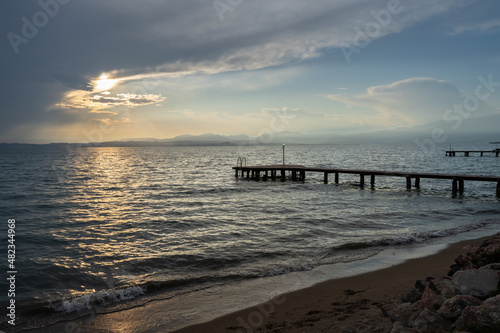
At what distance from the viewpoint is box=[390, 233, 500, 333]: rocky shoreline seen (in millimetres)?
4207

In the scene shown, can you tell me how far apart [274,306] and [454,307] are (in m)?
3.88

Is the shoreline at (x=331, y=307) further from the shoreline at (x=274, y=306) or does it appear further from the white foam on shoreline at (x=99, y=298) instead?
the white foam on shoreline at (x=99, y=298)

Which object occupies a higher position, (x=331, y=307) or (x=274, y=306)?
(x=331, y=307)

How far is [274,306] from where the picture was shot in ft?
24.9

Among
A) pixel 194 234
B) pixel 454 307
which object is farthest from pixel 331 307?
pixel 194 234

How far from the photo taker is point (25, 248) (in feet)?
45.0

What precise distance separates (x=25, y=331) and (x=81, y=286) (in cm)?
266

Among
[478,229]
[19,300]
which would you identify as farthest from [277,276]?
[478,229]

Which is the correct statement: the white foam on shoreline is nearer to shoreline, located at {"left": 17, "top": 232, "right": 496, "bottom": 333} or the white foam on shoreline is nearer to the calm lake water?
the calm lake water

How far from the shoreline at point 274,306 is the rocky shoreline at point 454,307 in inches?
34.3

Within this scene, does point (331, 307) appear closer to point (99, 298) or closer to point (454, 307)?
point (454, 307)

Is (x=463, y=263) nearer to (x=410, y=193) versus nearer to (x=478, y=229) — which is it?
(x=478, y=229)

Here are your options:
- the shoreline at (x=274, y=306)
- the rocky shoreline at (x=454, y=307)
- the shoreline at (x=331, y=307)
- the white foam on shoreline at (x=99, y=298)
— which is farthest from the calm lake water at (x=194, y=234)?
the rocky shoreline at (x=454, y=307)

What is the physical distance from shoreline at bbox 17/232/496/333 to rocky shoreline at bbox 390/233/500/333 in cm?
87
